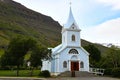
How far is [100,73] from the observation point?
198ft

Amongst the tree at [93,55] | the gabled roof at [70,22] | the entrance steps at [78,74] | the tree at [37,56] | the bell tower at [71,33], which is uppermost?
the gabled roof at [70,22]

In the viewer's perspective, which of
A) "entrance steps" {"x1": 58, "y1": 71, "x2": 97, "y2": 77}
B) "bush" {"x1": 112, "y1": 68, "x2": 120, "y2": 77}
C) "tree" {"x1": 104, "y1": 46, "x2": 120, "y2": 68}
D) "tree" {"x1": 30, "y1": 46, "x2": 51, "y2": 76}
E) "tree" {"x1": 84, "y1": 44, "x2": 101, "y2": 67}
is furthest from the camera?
"tree" {"x1": 84, "y1": 44, "x2": 101, "y2": 67}

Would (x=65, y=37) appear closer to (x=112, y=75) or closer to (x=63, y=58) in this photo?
(x=63, y=58)

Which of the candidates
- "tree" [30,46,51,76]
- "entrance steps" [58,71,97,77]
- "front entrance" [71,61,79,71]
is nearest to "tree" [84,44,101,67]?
"front entrance" [71,61,79,71]

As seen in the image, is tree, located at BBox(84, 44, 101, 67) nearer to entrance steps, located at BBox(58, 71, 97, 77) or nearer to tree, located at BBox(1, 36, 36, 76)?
entrance steps, located at BBox(58, 71, 97, 77)

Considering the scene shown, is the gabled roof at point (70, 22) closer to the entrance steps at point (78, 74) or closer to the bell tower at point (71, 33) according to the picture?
the bell tower at point (71, 33)

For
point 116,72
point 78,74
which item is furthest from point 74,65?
point 116,72

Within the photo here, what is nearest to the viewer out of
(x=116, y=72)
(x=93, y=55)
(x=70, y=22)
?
(x=116, y=72)

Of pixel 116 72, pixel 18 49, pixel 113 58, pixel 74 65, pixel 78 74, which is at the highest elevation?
pixel 18 49

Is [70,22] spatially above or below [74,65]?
above

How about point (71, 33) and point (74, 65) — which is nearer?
point (74, 65)

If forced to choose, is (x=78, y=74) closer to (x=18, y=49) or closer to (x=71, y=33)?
(x=71, y=33)

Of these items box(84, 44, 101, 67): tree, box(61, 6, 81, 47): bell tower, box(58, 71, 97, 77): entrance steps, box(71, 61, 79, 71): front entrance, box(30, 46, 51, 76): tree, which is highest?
box(61, 6, 81, 47): bell tower

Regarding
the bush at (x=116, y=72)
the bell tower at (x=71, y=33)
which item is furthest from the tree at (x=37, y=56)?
the bush at (x=116, y=72)
